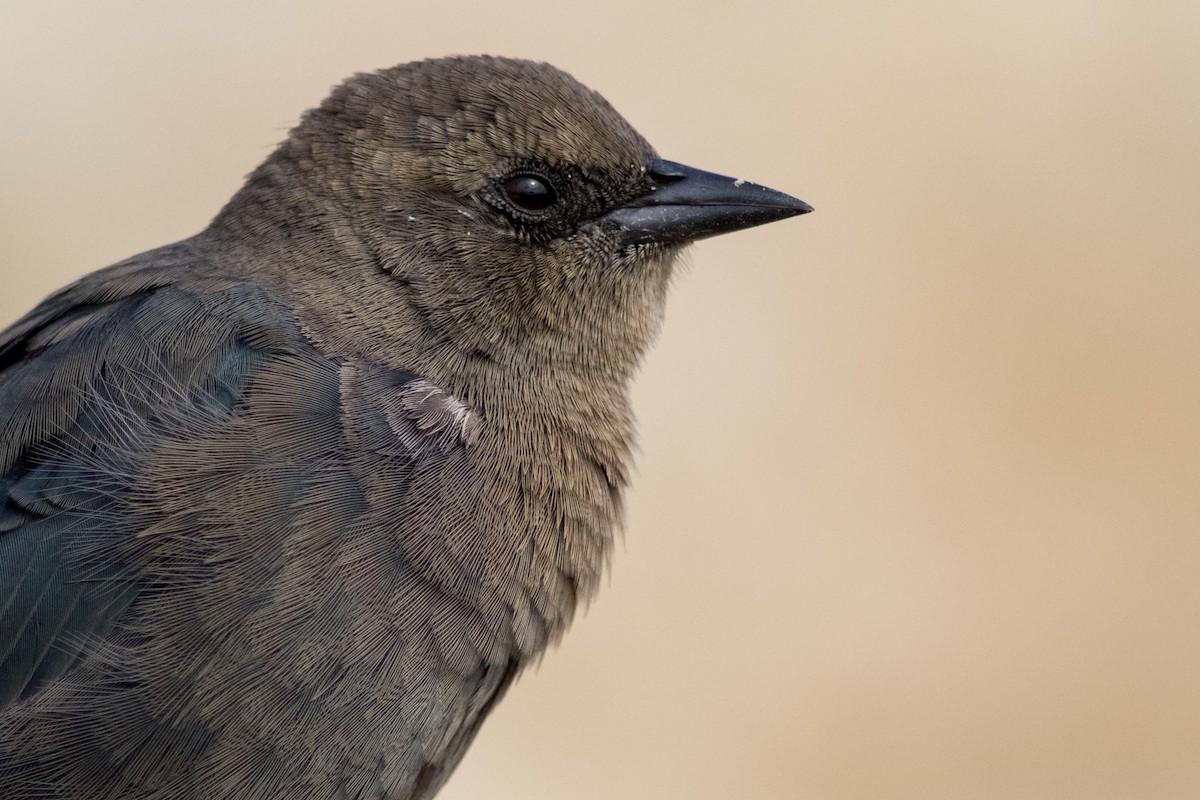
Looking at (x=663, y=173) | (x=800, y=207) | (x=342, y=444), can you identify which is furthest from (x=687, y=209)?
(x=342, y=444)

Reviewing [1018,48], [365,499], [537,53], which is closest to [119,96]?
[537,53]

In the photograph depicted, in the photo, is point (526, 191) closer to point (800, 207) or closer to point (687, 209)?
point (687, 209)

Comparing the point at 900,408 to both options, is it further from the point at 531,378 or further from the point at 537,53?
the point at 531,378

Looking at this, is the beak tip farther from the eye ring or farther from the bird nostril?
the eye ring

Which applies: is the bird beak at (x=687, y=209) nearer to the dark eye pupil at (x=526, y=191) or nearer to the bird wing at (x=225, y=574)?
the dark eye pupil at (x=526, y=191)

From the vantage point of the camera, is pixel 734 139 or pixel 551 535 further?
pixel 734 139

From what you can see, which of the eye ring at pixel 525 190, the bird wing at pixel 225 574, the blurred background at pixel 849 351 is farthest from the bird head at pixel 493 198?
the blurred background at pixel 849 351
